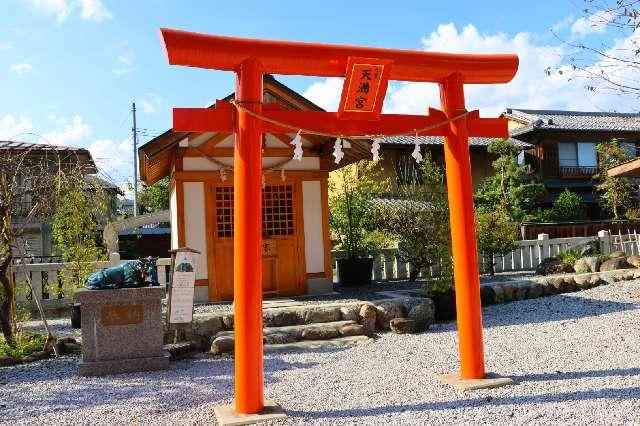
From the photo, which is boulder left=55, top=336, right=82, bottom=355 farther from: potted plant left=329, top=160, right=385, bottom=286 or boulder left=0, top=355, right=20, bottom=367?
potted plant left=329, top=160, right=385, bottom=286

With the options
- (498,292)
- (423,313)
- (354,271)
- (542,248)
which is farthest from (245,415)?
(542,248)

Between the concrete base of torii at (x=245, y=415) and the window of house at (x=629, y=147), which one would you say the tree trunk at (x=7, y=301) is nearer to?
the concrete base of torii at (x=245, y=415)

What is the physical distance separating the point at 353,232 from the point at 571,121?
23.6m

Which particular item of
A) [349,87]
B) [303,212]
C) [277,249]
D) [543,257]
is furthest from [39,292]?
[543,257]

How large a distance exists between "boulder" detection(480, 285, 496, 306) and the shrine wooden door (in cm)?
336

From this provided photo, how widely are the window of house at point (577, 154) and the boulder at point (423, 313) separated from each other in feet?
78.2

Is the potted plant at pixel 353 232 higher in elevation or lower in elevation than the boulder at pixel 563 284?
higher

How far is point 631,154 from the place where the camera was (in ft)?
98.8

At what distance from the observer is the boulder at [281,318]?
8.06 meters

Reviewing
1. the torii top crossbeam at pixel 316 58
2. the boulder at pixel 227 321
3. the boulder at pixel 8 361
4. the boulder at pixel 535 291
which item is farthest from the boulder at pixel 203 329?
the boulder at pixel 535 291

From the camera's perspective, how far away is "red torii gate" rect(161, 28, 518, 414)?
4445mm

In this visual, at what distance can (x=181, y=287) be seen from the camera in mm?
7125

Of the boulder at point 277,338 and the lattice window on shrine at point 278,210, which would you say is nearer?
the boulder at point 277,338

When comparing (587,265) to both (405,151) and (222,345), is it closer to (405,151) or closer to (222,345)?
(222,345)
